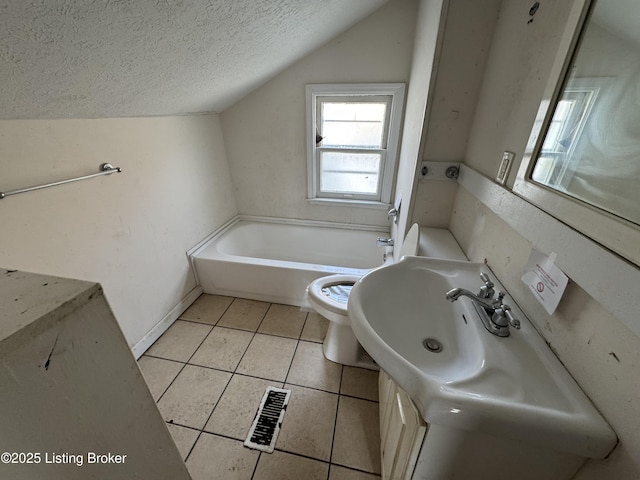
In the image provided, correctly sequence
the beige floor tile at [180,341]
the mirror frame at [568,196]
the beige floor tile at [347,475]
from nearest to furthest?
the mirror frame at [568,196] < the beige floor tile at [347,475] < the beige floor tile at [180,341]

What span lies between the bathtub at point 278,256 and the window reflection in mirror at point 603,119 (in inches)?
52.9

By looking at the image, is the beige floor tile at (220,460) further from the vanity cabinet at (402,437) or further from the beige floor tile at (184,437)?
the vanity cabinet at (402,437)

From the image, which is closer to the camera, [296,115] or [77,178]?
[77,178]

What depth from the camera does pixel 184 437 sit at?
3.87ft

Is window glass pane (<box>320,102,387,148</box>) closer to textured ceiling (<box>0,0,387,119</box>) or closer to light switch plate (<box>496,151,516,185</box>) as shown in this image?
textured ceiling (<box>0,0,387,119</box>)

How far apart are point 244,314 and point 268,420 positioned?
2.62ft

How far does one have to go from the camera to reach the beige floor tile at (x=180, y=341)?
1.58 metres

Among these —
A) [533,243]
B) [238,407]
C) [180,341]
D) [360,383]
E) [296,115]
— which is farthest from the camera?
[296,115]

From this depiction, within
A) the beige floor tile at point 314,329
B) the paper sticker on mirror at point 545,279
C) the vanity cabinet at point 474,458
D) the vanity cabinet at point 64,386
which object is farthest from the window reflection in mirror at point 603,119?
the beige floor tile at point 314,329

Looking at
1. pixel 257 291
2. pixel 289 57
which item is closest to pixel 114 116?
pixel 289 57

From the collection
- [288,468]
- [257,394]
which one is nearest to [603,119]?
[288,468]

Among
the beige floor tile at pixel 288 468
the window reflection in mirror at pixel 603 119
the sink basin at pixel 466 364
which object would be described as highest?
the window reflection in mirror at pixel 603 119

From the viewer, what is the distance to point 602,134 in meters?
0.52

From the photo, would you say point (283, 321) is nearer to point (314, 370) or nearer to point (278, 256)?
point (314, 370)
